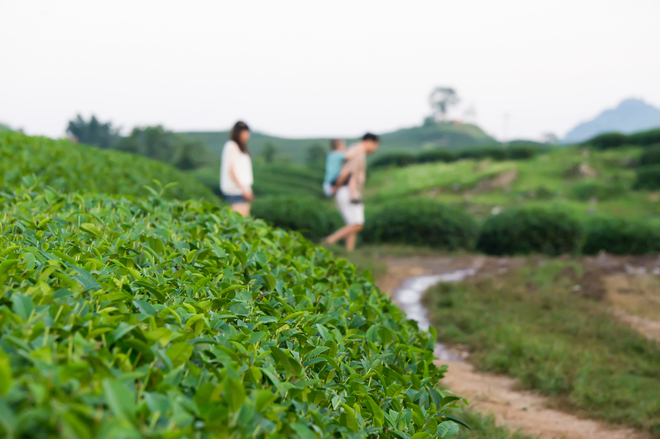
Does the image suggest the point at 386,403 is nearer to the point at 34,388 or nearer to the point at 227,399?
the point at 227,399

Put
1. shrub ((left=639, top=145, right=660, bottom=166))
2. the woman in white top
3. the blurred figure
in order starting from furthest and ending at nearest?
shrub ((left=639, top=145, right=660, bottom=166)) < the blurred figure < the woman in white top

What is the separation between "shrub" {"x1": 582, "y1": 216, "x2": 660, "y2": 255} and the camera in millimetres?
9680

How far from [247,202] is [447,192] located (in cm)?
1707

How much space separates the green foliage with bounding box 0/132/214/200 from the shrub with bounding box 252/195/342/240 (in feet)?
11.3

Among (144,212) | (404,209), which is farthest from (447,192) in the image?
(144,212)

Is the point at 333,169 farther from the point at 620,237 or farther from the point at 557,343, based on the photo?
the point at 620,237

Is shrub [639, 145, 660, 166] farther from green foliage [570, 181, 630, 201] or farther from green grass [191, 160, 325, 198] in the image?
green grass [191, 160, 325, 198]

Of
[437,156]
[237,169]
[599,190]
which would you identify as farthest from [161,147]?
[237,169]

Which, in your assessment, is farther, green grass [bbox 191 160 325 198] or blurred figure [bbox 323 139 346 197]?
green grass [bbox 191 160 325 198]

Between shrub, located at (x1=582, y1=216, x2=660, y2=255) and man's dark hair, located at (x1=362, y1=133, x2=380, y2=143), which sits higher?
man's dark hair, located at (x1=362, y1=133, x2=380, y2=143)

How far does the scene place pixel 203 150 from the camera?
33.6m

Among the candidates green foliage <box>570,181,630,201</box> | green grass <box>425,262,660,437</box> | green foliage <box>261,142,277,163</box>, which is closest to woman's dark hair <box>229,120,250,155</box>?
green grass <box>425,262,660,437</box>

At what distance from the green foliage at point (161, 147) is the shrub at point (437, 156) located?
584 inches

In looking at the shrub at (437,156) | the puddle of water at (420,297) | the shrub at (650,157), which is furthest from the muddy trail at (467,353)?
the shrub at (437,156)
